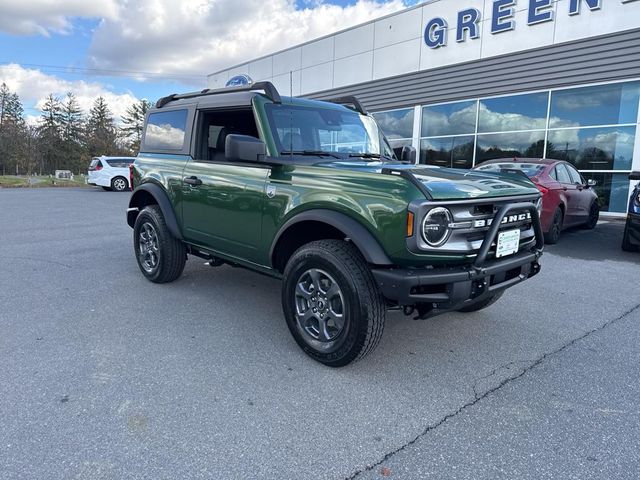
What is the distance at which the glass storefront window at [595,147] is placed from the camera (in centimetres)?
1129

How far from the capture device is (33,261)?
20.7 feet

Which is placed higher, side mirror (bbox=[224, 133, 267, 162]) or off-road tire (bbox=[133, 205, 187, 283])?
side mirror (bbox=[224, 133, 267, 162])

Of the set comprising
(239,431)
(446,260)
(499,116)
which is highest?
(499,116)

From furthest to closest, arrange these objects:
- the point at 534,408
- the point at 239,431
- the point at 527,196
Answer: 1. the point at 527,196
2. the point at 534,408
3. the point at 239,431

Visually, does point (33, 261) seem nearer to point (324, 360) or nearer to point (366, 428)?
point (324, 360)

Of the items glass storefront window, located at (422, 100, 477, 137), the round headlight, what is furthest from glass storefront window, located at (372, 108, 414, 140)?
the round headlight

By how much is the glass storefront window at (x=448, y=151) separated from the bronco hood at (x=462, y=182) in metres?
11.3

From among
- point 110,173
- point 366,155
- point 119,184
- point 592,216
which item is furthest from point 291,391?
point 119,184

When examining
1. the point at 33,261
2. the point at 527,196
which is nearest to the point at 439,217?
the point at 527,196

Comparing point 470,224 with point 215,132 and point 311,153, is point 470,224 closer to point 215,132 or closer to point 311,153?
point 311,153

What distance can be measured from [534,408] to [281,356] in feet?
5.68

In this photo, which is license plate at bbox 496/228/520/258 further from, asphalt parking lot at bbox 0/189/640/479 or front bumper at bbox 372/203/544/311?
asphalt parking lot at bbox 0/189/640/479

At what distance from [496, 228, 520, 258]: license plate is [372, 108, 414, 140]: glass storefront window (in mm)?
13454

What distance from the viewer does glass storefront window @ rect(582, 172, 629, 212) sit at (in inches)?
451
